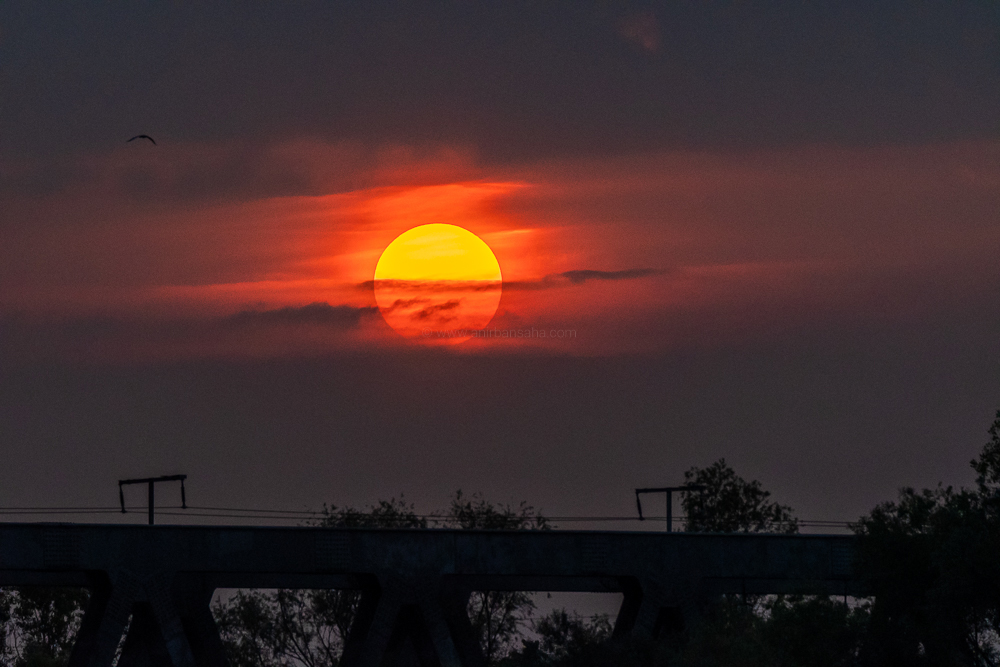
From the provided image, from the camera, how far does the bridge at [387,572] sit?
40625 millimetres

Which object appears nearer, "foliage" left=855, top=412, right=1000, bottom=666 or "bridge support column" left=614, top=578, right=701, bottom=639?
"foliage" left=855, top=412, right=1000, bottom=666

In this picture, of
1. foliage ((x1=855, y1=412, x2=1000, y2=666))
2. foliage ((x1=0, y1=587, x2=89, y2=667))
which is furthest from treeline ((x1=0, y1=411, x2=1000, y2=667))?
foliage ((x1=0, y1=587, x2=89, y2=667))

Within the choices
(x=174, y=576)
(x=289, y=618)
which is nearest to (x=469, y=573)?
(x=174, y=576)

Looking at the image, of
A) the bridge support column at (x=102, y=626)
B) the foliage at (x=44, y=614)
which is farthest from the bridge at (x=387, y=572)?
the foliage at (x=44, y=614)

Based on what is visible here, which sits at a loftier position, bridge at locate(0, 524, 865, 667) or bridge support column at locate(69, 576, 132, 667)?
bridge at locate(0, 524, 865, 667)

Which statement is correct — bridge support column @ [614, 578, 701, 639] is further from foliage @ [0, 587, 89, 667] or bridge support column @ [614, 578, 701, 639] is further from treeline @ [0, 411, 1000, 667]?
foliage @ [0, 587, 89, 667]

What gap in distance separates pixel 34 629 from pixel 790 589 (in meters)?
63.1

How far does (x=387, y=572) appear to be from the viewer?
142ft

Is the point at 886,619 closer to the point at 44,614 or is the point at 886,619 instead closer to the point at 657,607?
the point at 657,607

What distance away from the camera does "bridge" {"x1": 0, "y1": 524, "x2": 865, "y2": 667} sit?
40.6 metres

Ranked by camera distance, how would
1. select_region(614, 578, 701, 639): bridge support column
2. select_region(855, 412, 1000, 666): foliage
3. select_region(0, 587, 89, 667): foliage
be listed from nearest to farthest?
select_region(855, 412, 1000, 666): foliage < select_region(614, 578, 701, 639): bridge support column < select_region(0, 587, 89, 667): foliage

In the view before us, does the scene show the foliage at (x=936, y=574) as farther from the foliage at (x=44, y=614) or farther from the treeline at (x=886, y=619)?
the foliage at (x=44, y=614)

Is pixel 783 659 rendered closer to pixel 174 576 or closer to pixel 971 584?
pixel 971 584

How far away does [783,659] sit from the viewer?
4228 cm
